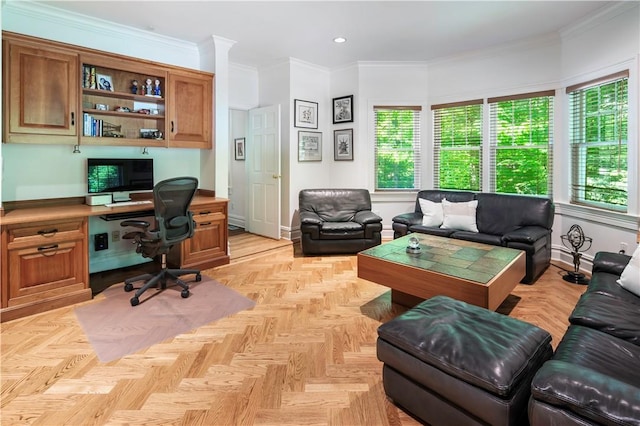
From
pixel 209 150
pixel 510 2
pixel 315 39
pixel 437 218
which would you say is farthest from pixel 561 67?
pixel 209 150

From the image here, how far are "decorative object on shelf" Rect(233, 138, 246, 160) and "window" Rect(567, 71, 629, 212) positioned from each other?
4.94 meters

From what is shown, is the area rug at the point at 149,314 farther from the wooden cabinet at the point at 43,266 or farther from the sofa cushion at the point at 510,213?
the sofa cushion at the point at 510,213

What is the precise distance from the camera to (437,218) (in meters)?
4.64

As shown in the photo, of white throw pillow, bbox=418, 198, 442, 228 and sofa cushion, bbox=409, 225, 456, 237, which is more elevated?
white throw pillow, bbox=418, 198, 442, 228

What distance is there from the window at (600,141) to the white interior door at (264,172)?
3.83m

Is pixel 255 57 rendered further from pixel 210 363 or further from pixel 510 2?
pixel 210 363

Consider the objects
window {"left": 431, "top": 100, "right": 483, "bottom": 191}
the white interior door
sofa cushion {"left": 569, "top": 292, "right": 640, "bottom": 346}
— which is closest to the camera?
sofa cushion {"left": 569, "top": 292, "right": 640, "bottom": 346}

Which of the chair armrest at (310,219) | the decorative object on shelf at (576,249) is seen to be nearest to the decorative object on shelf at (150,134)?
the chair armrest at (310,219)

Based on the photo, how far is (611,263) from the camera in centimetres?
248

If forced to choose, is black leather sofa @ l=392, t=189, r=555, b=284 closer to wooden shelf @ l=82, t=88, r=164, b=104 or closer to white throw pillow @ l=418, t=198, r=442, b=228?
white throw pillow @ l=418, t=198, r=442, b=228

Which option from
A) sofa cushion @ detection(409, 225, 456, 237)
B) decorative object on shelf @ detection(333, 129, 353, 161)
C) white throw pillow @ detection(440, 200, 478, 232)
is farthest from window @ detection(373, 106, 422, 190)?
sofa cushion @ detection(409, 225, 456, 237)

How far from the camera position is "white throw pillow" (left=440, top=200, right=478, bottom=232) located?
174 inches

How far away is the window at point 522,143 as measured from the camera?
458cm

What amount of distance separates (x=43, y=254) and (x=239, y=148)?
4.07 metres
